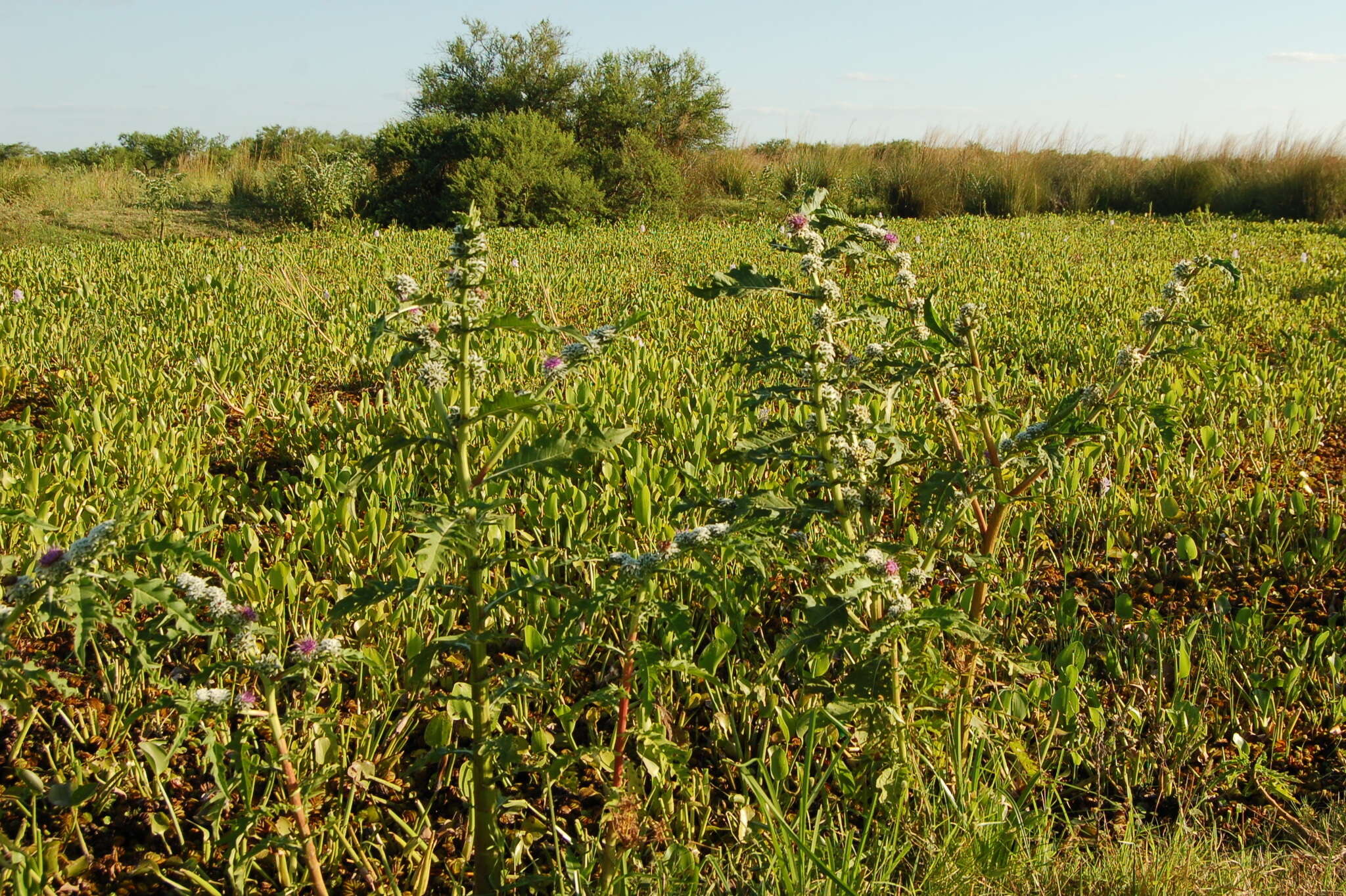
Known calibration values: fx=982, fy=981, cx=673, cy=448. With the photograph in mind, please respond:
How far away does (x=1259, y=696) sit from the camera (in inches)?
86.9

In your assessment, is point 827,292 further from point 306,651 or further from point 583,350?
point 306,651

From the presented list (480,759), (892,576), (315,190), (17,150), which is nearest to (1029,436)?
(892,576)

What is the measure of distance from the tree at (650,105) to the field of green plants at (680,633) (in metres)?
10.7

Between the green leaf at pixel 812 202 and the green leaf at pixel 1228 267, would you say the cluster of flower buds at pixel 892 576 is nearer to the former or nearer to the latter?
the green leaf at pixel 812 202

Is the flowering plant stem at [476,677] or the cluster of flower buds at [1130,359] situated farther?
the cluster of flower buds at [1130,359]

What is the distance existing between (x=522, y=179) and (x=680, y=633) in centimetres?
1092

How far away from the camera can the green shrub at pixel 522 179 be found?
37.9ft

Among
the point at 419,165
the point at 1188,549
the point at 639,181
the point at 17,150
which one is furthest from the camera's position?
the point at 17,150

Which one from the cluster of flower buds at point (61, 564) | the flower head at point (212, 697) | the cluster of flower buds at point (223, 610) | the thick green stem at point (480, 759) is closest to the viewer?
the cluster of flower buds at point (61, 564)

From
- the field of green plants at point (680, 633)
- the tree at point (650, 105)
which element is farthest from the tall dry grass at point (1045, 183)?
the field of green plants at point (680, 633)

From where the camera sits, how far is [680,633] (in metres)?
1.50

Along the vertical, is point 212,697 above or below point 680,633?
below

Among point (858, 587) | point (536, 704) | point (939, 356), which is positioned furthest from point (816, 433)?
point (536, 704)

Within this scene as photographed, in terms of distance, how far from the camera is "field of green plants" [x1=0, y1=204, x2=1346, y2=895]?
1.61 meters
